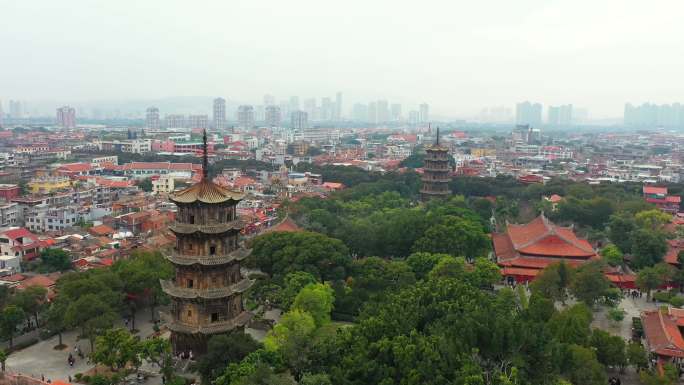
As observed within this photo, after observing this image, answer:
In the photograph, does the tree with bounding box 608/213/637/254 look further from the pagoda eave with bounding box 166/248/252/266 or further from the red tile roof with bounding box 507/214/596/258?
the pagoda eave with bounding box 166/248/252/266

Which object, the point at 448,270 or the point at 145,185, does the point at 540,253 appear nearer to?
the point at 448,270

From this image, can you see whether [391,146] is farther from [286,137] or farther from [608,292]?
[608,292]

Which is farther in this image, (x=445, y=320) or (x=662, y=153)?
(x=662, y=153)

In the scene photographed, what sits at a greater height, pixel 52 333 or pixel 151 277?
pixel 151 277

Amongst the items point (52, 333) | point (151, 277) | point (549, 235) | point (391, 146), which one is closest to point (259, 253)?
point (151, 277)

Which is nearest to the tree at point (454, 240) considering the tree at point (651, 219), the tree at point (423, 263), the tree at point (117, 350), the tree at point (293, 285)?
the tree at point (423, 263)

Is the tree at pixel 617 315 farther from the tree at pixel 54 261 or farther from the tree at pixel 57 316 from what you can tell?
the tree at pixel 54 261
